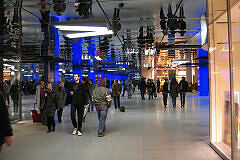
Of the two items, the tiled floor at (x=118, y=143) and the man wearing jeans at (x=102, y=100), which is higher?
the man wearing jeans at (x=102, y=100)

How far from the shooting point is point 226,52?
192 inches

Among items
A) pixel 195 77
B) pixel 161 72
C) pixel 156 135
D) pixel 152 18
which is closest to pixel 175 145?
pixel 156 135

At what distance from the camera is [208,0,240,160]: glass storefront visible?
4.26 meters

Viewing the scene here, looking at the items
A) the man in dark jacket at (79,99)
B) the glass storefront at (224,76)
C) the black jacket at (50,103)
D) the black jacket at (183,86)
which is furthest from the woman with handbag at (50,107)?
the black jacket at (183,86)

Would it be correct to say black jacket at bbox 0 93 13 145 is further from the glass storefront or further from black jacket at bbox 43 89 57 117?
black jacket at bbox 43 89 57 117

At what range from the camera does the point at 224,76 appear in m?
5.11

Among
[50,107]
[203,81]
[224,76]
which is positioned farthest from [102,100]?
[203,81]

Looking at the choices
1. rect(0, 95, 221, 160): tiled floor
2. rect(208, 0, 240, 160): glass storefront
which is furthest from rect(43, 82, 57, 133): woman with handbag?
rect(208, 0, 240, 160): glass storefront

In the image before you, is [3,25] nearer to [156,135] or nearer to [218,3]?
[156,135]

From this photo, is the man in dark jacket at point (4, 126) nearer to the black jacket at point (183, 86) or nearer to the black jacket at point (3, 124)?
the black jacket at point (3, 124)

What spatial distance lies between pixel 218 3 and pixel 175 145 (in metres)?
3.36

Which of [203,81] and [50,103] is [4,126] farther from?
[203,81]

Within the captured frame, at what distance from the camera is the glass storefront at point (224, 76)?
4.26 meters

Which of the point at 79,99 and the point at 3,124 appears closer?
the point at 3,124
